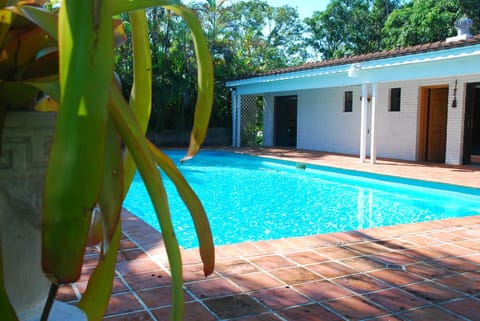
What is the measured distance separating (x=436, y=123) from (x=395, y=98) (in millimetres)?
1360

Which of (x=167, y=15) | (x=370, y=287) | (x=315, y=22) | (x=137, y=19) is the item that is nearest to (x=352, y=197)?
(x=370, y=287)

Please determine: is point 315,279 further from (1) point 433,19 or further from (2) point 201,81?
(1) point 433,19

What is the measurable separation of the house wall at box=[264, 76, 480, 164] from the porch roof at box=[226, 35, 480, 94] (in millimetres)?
1411

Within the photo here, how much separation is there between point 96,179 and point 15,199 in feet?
1.46

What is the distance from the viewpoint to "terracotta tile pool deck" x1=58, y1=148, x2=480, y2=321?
7.89 feet

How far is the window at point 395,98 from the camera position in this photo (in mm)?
12623

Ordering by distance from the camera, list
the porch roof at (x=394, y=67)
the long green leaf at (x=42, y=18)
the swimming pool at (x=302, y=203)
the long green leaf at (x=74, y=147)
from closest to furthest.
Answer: the long green leaf at (x=74, y=147) → the long green leaf at (x=42, y=18) → the swimming pool at (x=302, y=203) → the porch roof at (x=394, y=67)

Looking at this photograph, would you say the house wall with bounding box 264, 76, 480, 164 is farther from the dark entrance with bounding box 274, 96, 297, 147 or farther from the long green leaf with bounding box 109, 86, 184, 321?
the long green leaf with bounding box 109, 86, 184, 321

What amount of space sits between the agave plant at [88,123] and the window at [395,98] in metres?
12.5

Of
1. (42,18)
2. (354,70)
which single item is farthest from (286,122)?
(42,18)

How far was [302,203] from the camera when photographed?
7.84 meters

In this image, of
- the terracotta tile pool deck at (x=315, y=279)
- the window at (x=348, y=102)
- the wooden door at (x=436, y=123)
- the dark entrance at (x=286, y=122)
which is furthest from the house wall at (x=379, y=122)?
the terracotta tile pool deck at (x=315, y=279)

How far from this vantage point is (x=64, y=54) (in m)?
0.73

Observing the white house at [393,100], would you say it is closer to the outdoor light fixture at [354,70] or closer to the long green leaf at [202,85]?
the outdoor light fixture at [354,70]
